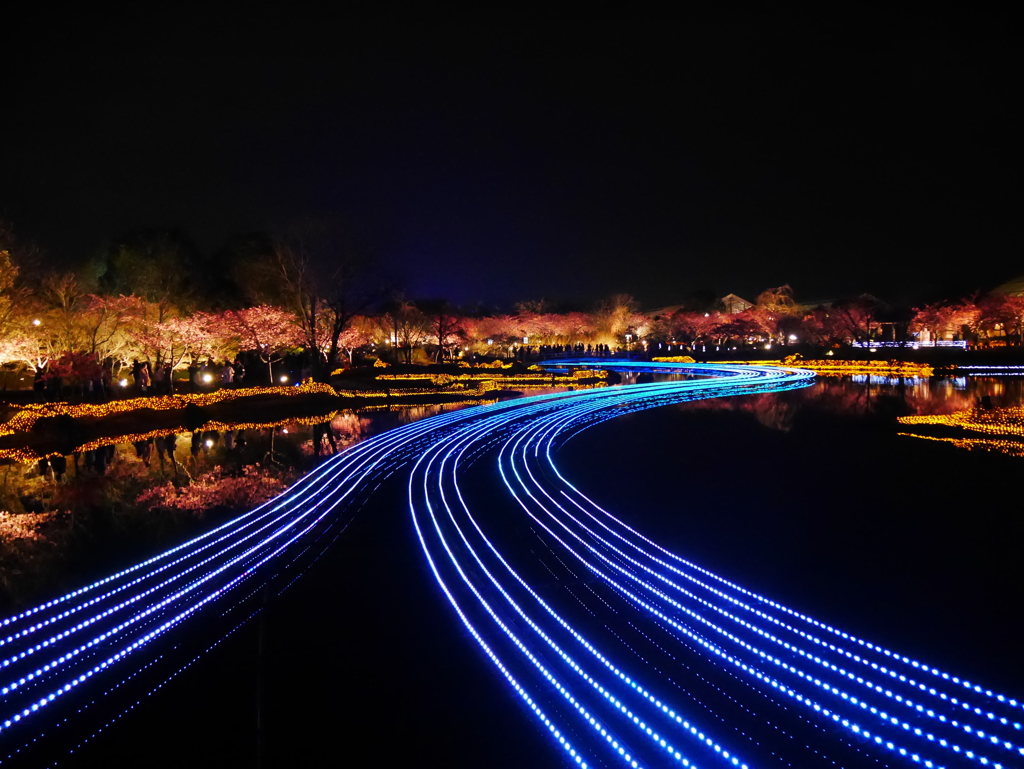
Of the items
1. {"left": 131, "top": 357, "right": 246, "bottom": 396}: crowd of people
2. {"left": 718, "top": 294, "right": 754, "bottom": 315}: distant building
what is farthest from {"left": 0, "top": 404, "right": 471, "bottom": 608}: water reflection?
{"left": 718, "top": 294, "right": 754, "bottom": 315}: distant building

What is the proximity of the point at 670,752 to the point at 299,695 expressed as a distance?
2.30 meters

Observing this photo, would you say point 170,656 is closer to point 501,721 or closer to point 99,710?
point 99,710

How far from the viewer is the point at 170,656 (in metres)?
4.30

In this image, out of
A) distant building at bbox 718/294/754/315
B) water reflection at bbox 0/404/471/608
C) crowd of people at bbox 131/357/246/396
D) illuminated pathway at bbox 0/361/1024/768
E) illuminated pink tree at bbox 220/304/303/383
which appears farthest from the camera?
distant building at bbox 718/294/754/315

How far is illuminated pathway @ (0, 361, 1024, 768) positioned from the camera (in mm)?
3281

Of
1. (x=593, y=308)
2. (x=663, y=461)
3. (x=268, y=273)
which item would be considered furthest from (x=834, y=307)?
(x=663, y=461)

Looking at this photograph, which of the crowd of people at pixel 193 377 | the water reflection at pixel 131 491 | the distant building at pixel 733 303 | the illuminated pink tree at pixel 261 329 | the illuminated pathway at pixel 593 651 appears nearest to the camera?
the illuminated pathway at pixel 593 651

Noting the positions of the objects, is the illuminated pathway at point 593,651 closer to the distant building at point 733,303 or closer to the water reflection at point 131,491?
the water reflection at point 131,491

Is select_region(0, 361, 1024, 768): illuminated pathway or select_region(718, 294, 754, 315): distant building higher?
select_region(718, 294, 754, 315): distant building

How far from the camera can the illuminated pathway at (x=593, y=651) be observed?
10.8ft

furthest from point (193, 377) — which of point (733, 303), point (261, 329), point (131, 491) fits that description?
point (733, 303)

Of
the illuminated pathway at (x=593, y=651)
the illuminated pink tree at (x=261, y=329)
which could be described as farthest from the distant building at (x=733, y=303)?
the illuminated pathway at (x=593, y=651)

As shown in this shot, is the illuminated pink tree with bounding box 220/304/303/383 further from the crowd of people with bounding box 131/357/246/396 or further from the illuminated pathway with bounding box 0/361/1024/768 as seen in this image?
the illuminated pathway with bounding box 0/361/1024/768

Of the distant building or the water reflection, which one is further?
the distant building
